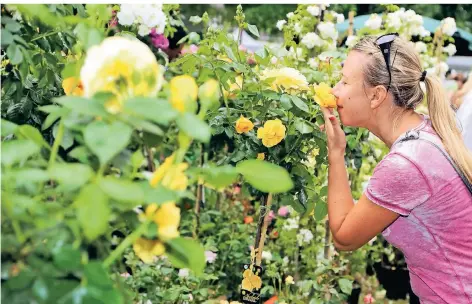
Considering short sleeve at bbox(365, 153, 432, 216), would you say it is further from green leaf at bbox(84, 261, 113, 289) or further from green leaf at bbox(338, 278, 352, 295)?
green leaf at bbox(84, 261, 113, 289)

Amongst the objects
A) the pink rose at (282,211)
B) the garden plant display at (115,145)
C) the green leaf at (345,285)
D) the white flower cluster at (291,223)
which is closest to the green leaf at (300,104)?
the garden plant display at (115,145)

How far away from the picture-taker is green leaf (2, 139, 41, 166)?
0.76m

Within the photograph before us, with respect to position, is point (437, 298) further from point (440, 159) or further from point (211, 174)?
point (211, 174)

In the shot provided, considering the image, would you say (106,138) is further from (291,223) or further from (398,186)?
(291,223)

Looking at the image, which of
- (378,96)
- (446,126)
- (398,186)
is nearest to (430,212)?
(398,186)

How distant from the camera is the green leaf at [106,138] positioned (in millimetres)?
680

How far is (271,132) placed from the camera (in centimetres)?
168

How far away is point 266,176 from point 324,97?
893 millimetres

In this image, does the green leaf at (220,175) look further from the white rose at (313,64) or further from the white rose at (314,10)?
the white rose at (314,10)

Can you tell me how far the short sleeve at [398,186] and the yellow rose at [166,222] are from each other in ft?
2.97

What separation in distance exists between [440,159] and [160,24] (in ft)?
2.84

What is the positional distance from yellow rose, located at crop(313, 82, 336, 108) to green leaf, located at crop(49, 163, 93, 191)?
1.03 meters

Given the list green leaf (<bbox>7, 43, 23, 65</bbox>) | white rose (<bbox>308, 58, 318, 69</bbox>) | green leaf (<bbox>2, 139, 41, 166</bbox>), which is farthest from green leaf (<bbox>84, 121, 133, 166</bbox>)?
white rose (<bbox>308, 58, 318, 69</bbox>)

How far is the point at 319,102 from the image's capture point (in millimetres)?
1647
